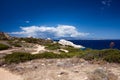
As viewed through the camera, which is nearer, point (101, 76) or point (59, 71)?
point (101, 76)

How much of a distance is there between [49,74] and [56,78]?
1182 mm

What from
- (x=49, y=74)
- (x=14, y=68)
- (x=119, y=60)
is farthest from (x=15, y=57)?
(x=119, y=60)

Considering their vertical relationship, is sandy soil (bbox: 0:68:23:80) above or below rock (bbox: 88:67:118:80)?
below

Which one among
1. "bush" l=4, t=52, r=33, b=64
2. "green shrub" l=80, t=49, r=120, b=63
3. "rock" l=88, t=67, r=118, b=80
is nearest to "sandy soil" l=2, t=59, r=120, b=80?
"rock" l=88, t=67, r=118, b=80

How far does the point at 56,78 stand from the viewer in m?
13.3

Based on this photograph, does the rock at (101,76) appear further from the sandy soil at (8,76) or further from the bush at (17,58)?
the bush at (17,58)

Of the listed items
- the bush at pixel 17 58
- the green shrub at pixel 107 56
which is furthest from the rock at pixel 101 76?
the bush at pixel 17 58

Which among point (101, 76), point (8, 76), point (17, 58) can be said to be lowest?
point (8, 76)

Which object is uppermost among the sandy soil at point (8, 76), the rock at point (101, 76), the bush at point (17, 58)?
the bush at point (17, 58)

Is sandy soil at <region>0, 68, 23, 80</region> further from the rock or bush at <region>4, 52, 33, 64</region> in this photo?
the rock

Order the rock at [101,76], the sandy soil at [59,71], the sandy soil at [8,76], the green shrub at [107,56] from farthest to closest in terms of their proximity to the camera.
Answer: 1. the green shrub at [107,56]
2. the sandy soil at [8,76]
3. the sandy soil at [59,71]
4. the rock at [101,76]

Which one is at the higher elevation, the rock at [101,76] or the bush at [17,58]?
the bush at [17,58]

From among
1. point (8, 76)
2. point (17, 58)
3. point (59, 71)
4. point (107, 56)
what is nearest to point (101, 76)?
point (59, 71)

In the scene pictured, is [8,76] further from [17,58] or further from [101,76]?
[101,76]
